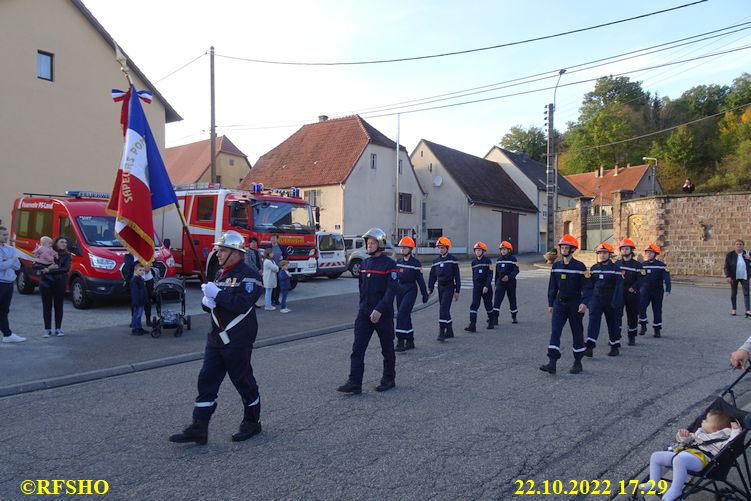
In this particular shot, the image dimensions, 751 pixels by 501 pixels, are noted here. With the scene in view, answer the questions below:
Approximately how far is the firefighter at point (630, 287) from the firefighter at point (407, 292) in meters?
3.46

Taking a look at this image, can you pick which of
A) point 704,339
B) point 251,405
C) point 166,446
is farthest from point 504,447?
point 704,339

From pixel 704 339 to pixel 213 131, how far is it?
17849 millimetres

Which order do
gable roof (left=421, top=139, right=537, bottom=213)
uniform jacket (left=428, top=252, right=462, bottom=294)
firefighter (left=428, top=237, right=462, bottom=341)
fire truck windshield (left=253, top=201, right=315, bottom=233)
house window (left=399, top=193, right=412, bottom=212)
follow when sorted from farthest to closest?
gable roof (left=421, top=139, right=537, bottom=213) → house window (left=399, top=193, right=412, bottom=212) → fire truck windshield (left=253, top=201, right=315, bottom=233) → uniform jacket (left=428, top=252, right=462, bottom=294) → firefighter (left=428, top=237, right=462, bottom=341)

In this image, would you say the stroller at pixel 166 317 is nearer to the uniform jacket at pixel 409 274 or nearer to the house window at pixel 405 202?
the uniform jacket at pixel 409 274

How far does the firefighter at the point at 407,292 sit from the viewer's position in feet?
29.2

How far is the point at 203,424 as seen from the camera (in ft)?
15.6

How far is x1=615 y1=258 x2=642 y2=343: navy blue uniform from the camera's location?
31.9 feet

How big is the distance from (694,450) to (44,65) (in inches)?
913

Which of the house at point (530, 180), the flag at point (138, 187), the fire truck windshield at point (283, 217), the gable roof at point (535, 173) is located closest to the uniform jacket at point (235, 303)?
the flag at point (138, 187)

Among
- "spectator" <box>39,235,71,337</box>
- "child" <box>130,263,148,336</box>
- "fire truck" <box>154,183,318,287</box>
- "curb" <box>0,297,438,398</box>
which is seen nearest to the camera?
"curb" <box>0,297,438,398</box>

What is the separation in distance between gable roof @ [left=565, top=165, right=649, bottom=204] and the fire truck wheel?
50901 mm

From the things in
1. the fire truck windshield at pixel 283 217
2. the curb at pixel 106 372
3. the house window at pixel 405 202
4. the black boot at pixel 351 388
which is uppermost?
the house window at pixel 405 202

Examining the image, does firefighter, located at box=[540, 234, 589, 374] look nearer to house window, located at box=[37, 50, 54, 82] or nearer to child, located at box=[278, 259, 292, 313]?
child, located at box=[278, 259, 292, 313]

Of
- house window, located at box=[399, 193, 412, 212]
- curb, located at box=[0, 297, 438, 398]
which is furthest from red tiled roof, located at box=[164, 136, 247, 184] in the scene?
curb, located at box=[0, 297, 438, 398]
